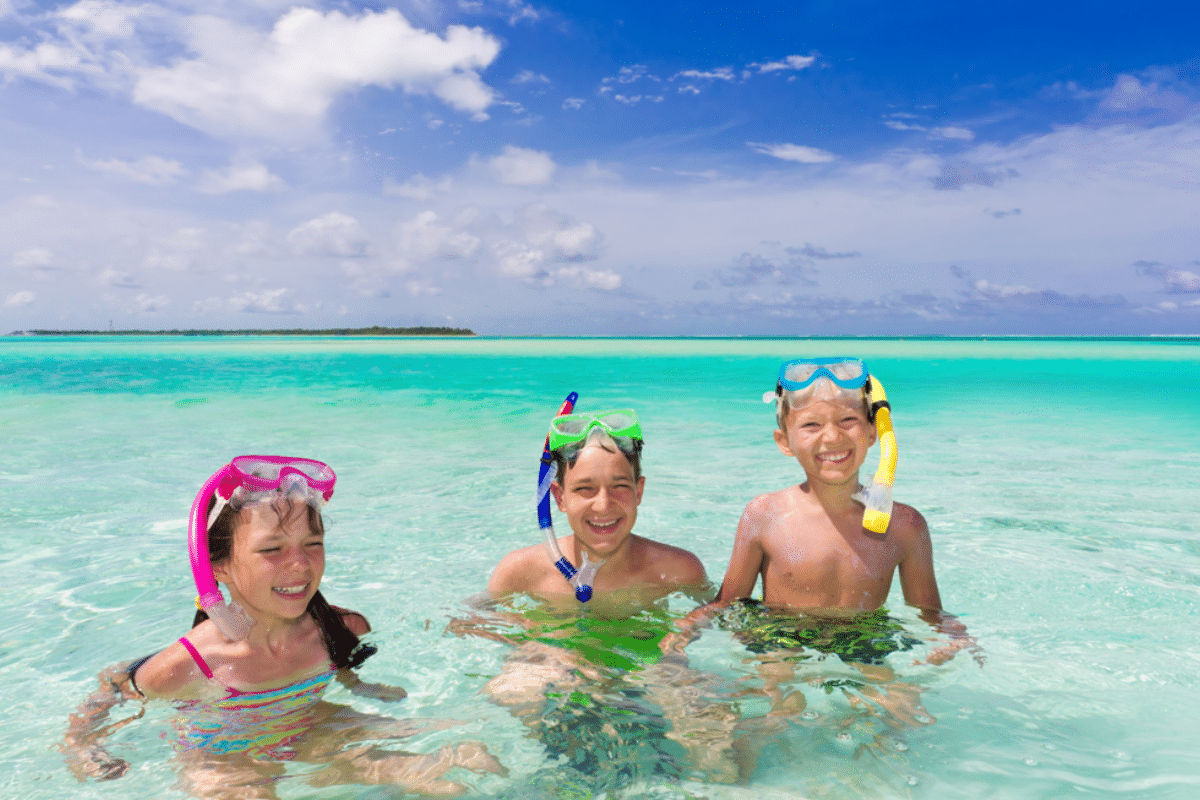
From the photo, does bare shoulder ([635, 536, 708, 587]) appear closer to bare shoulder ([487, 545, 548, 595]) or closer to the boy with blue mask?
the boy with blue mask

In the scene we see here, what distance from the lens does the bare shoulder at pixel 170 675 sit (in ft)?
7.07

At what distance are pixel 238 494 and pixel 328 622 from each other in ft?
1.98

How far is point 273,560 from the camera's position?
2113mm

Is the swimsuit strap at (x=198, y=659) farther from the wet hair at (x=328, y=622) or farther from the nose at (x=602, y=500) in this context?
the nose at (x=602, y=500)

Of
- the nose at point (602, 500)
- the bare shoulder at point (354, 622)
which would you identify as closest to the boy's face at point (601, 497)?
the nose at point (602, 500)

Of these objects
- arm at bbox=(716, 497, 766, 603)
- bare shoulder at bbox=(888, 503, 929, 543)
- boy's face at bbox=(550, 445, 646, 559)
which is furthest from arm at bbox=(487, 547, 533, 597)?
bare shoulder at bbox=(888, 503, 929, 543)

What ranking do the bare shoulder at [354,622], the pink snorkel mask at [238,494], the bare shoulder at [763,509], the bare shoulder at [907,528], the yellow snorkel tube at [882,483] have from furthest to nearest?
the bare shoulder at [763,509], the bare shoulder at [907,528], the bare shoulder at [354,622], the yellow snorkel tube at [882,483], the pink snorkel mask at [238,494]

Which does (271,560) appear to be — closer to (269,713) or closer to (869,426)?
(269,713)

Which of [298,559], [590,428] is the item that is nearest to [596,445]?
[590,428]

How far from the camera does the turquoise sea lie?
Result: 6.86ft

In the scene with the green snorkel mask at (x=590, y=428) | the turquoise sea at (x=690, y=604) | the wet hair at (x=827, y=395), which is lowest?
the turquoise sea at (x=690, y=604)

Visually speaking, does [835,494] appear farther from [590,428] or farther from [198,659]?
[198,659]

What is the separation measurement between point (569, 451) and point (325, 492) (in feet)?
3.23

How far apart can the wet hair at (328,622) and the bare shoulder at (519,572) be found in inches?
24.5
